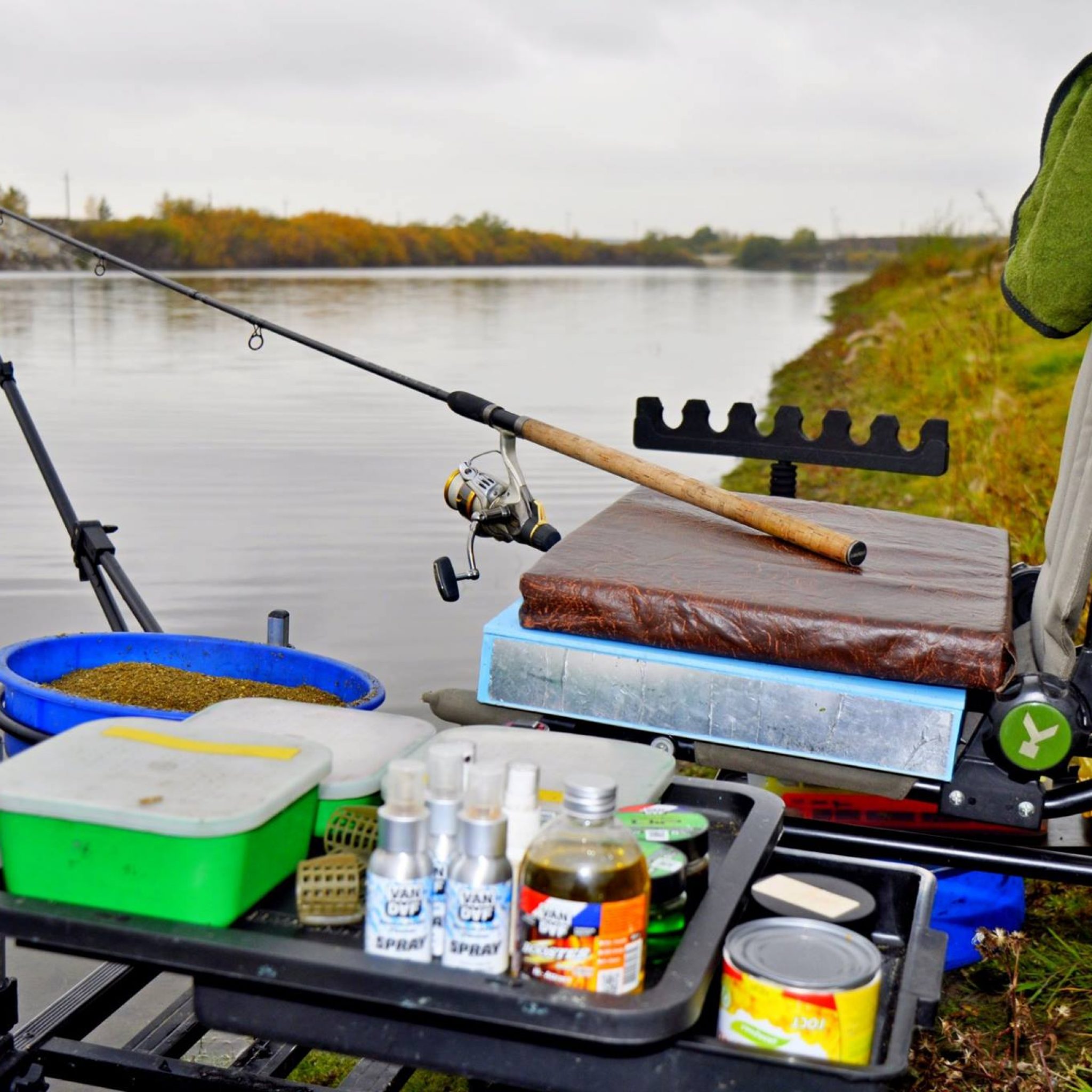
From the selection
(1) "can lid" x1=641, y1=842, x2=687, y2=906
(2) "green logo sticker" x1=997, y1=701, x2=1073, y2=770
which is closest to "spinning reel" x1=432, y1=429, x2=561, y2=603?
(2) "green logo sticker" x1=997, y1=701, x2=1073, y2=770

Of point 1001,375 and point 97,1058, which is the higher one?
point 1001,375

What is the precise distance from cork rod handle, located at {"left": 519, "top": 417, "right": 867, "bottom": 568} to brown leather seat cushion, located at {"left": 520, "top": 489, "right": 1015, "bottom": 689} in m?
0.04

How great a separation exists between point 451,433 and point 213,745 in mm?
9046

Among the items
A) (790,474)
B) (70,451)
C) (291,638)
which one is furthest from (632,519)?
(70,451)

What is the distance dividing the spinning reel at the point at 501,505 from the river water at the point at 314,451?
2055 millimetres

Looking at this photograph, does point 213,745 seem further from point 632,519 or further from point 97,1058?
point 632,519

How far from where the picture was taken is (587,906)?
4.60 ft

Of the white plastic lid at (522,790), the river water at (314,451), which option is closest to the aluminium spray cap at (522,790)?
the white plastic lid at (522,790)

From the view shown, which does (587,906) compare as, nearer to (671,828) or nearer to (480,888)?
(480,888)

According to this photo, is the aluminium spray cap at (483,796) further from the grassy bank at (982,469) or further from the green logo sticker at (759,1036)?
the grassy bank at (982,469)

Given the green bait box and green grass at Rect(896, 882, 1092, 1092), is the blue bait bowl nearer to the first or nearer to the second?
the green bait box

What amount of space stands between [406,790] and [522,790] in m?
0.13

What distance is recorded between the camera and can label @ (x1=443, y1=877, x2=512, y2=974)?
142 centimetres

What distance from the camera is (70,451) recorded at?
9391 mm
